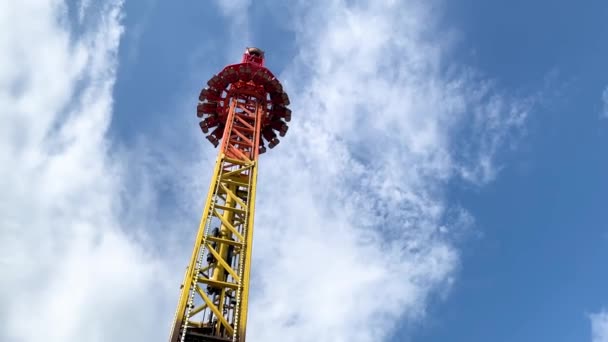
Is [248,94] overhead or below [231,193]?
overhead

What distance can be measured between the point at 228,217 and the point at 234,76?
11253 mm

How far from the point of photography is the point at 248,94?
35031 mm

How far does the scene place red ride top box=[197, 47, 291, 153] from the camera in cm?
3491

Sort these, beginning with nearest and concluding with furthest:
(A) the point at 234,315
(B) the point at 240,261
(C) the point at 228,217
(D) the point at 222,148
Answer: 1. (A) the point at 234,315
2. (B) the point at 240,261
3. (C) the point at 228,217
4. (D) the point at 222,148

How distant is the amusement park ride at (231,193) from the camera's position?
22625 mm

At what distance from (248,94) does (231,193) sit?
9.14 meters

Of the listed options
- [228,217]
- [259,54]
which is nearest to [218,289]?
[228,217]

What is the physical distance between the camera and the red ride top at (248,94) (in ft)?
115

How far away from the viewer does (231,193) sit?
2806 centimetres

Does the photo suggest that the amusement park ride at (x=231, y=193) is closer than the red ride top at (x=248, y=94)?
Yes

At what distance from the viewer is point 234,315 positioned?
2308 centimetres

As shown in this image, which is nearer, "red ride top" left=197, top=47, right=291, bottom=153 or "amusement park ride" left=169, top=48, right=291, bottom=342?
"amusement park ride" left=169, top=48, right=291, bottom=342

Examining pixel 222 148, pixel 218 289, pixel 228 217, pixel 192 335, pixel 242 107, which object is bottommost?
pixel 192 335

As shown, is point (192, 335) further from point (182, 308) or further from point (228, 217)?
point (228, 217)
